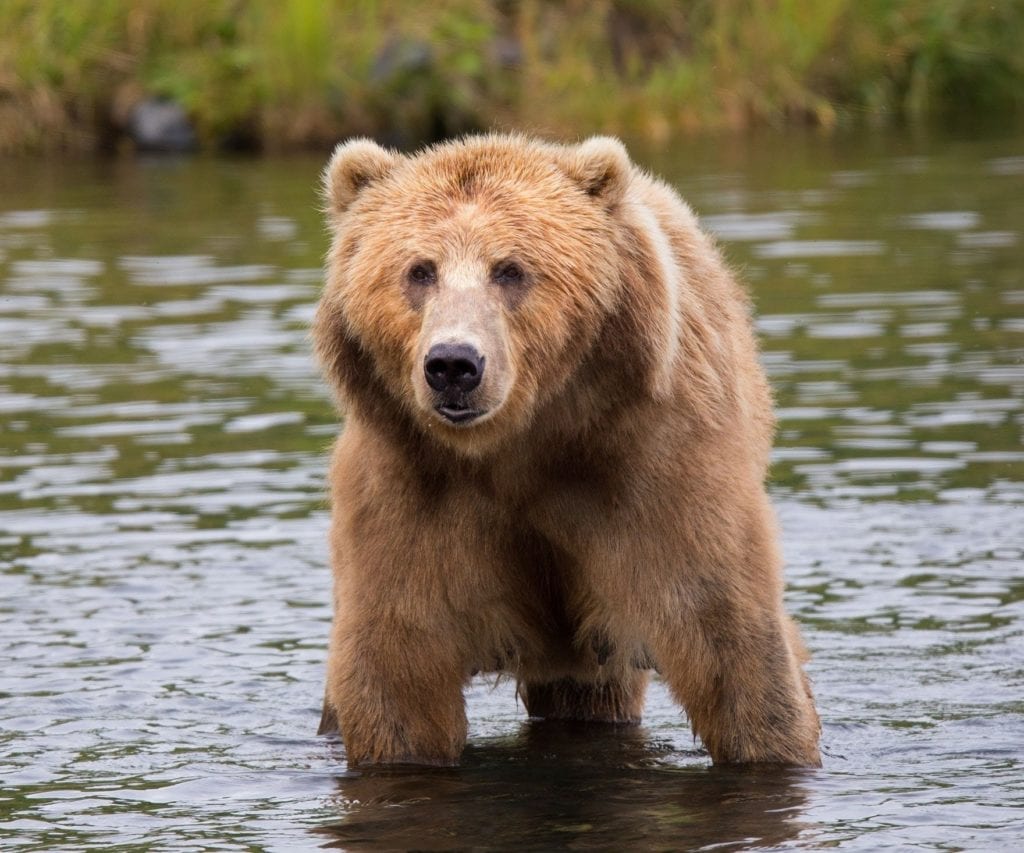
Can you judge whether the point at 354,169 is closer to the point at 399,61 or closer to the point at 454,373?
the point at 454,373

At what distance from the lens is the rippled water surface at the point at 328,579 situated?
20.3 feet

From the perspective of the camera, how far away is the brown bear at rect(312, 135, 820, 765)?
18.8 ft

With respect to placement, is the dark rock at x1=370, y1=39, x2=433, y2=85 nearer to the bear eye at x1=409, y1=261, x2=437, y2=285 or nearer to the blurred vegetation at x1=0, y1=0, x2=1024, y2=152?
the blurred vegetation at x1=0, y1=0, x2=1024, y2=152

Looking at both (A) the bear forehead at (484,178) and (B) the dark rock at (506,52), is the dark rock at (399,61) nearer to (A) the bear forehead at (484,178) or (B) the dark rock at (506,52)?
(B) the dark rock at (506,52)

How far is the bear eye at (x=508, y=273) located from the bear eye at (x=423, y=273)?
0.56 ft

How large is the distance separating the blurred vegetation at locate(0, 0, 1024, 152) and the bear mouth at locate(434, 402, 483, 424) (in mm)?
20882

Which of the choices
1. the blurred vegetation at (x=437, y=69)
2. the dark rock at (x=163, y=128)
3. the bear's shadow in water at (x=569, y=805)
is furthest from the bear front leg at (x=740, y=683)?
the dark rock at (x=163, y=128)

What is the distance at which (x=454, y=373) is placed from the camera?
214 inches

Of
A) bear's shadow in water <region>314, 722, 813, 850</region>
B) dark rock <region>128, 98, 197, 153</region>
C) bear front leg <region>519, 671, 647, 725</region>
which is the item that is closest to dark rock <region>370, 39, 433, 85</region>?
dark rock <region>128, 98, 197, 153</region>

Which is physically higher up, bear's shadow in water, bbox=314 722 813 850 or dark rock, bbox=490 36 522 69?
dark rock, bbox=490 36 522 69

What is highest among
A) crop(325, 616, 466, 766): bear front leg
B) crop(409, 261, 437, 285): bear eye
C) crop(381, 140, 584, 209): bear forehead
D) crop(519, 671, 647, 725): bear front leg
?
crop(381, 140, 584, 209): bear forehead

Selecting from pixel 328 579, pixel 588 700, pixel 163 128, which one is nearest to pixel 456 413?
pixel 588 700

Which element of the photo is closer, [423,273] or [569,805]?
[423,273]

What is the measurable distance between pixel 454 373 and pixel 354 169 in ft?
3.23
